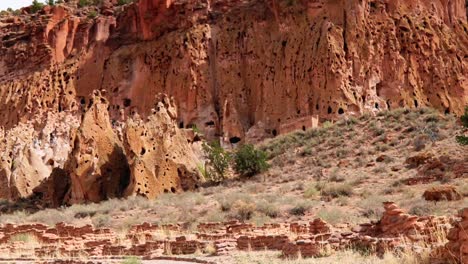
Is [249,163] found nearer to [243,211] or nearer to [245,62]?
[243,211]

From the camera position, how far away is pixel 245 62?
47.9 m

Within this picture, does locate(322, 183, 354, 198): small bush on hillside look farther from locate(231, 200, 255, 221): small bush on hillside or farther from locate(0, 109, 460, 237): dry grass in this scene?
locate(231, 200, 255, 221): small bush on hillside

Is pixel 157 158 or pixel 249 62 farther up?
pixel 249 62

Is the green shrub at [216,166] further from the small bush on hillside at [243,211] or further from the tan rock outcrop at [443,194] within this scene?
the tan rock outcrop at [443,194]

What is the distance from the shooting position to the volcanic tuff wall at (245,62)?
4334cm

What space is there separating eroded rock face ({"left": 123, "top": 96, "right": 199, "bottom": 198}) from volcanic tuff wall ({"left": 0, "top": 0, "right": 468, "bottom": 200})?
10.1m

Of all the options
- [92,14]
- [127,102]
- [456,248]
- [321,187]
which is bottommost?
[456,248]

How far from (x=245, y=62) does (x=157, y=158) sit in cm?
2121

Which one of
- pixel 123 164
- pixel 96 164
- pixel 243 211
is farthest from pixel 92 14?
pixel 243 211

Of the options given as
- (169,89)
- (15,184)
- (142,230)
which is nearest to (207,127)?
(169,89)

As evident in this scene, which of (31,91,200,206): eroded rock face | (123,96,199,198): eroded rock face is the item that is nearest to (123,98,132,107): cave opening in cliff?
(31,91,200,206): eroded rock face

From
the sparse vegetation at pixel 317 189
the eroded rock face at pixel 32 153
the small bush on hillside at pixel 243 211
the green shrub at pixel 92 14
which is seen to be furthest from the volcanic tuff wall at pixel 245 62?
the small bush on hillside at pixel 243 211

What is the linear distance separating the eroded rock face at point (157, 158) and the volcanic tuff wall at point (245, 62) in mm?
10054

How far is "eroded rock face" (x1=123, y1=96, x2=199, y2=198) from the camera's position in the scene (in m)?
27.1
